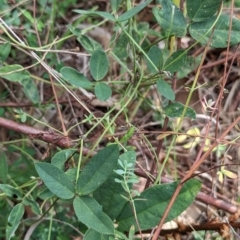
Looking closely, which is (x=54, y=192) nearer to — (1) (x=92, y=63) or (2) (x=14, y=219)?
(2) (x=14, y=219)

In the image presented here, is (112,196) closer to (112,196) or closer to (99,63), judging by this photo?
(112,196)

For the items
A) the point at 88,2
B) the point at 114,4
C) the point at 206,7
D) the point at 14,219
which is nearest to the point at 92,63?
the point at 114,4

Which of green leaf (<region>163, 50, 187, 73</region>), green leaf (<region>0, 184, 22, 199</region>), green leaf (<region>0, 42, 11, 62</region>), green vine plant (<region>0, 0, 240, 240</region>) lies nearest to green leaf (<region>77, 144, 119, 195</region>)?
green vine plant (<region>0, 0, 240, 240</region>)

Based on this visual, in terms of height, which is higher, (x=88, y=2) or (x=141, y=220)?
(x=88, y=2)

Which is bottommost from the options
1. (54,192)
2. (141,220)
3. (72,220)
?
(72,220)

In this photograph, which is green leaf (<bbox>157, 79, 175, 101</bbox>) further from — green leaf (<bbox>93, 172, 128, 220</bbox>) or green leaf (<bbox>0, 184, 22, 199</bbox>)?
green leaf (<bbox>0, 184, 22, 199</bbox>)

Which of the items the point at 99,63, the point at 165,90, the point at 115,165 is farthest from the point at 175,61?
the point at 115,165
